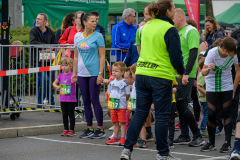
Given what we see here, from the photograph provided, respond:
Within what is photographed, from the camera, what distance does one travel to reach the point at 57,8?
16609 mm

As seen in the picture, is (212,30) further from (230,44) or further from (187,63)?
(230,44)

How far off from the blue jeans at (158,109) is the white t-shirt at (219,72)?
131cm

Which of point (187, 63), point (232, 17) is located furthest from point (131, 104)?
point (232, 17)

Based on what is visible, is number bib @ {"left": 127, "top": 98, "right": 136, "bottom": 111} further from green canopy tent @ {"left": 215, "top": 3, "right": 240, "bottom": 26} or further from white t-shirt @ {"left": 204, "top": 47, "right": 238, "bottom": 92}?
green canopy tent @ {"left": 215, "top": 3, "right": 240, "bottom": 26}

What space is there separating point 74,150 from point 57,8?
10521 mm

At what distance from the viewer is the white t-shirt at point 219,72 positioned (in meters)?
6.66

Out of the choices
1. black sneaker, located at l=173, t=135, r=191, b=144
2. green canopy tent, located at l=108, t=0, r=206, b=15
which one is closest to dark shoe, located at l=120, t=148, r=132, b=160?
black sneaker, located at l=173, t=135, r=191, b=144

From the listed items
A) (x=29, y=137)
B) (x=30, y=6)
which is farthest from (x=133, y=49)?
(x=30, y=6)

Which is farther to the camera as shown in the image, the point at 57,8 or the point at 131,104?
the point at 57,8

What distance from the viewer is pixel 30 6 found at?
1591 centimetres

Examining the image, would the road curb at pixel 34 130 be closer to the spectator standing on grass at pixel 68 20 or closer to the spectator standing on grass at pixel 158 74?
the spectator standing on grass at pixel 68 20

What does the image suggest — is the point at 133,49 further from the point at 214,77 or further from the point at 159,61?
the point at 159,61

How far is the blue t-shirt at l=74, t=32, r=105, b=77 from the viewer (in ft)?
26.0

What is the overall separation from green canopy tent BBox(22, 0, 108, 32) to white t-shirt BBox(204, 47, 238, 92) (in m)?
9.76
